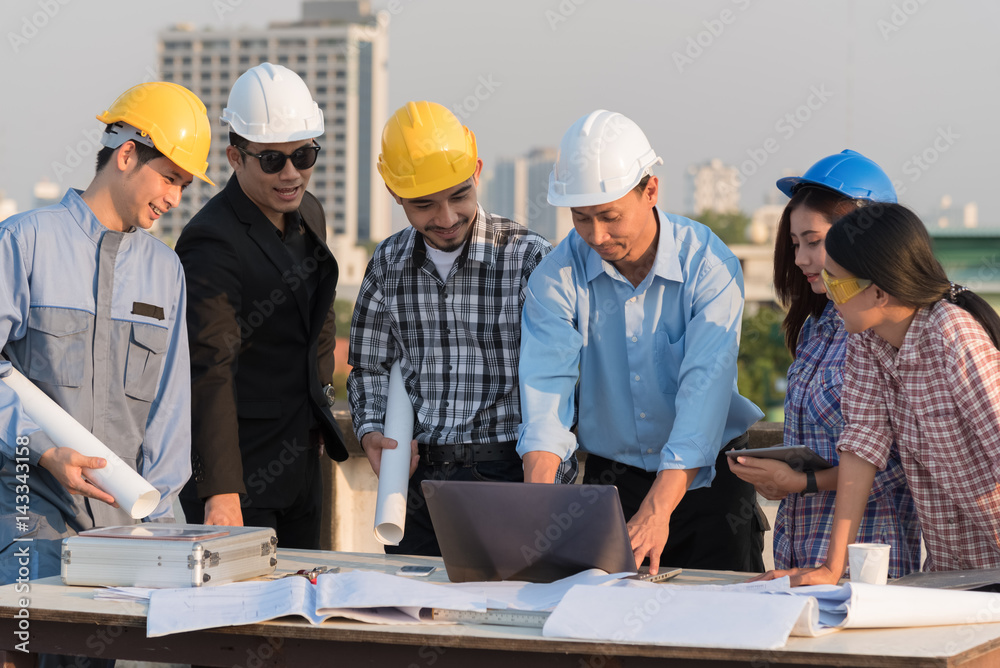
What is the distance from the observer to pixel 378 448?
3.50m

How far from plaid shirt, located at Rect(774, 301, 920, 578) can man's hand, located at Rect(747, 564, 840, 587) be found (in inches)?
14.7

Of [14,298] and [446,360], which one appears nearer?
[14,298]

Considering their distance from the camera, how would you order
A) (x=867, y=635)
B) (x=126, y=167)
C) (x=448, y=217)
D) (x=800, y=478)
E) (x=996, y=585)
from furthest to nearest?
(x=448, y=217), (x=126, y=167), (x=800, y=478), (x=996, y=585), (x=867, y=635)

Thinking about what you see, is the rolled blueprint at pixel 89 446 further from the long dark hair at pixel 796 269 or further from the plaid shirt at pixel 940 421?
the long dark hair at pixel 796 269

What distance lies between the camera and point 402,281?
359 cm

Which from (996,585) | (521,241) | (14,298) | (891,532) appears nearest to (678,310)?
(521,241)

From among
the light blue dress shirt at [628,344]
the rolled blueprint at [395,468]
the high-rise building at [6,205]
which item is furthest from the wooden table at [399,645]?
the high-rise building at [6,205]

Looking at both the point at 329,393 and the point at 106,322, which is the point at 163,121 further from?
the point at 329,393

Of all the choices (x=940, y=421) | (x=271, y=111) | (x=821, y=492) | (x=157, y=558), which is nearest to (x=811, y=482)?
(x=821, y=492)

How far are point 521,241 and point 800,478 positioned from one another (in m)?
1.24

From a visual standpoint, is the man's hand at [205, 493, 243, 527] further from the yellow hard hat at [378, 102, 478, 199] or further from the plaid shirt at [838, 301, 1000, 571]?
the plaid shirt at [838, 301, 1000, 571]

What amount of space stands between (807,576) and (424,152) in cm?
176

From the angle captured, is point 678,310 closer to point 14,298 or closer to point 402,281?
point 402,281

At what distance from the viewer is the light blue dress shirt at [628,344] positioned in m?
3.08
